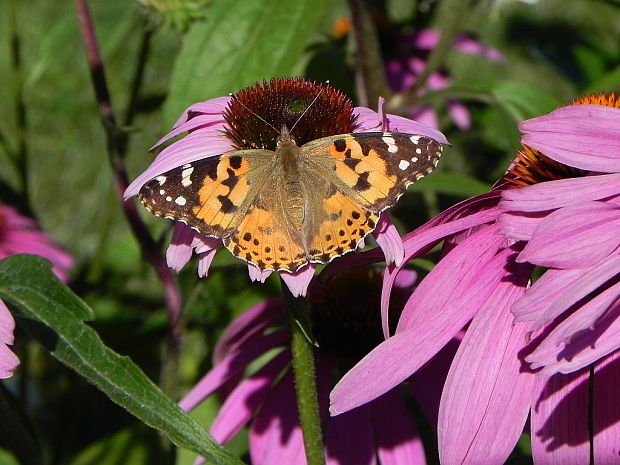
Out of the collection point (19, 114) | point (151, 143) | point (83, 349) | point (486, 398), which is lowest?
point (151, 143)

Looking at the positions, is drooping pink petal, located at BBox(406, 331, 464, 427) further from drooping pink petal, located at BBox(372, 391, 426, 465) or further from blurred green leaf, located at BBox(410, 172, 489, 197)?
blurred green leaf, located at BBox(410, 172, 489, 197)

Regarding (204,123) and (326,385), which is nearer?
(204,123)

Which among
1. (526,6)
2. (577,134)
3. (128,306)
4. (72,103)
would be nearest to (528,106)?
(577,134)

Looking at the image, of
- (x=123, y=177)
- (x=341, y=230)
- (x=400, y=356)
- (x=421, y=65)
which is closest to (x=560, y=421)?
(x=400, y=356)

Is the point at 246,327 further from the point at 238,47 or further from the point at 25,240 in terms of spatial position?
the point at 25,240

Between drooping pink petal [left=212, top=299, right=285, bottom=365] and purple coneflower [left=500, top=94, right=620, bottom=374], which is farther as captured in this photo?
drooping pink petal [left=212, top=299, right=285, bottom=365]

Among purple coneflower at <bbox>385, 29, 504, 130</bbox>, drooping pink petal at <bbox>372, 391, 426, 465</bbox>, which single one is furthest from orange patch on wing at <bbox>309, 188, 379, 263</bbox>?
purple coneflower at <bbox>385, 29, 504, 130</bbox>

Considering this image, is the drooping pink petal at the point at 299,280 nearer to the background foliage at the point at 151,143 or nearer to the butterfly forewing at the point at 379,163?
the butterfly forewing at the point at 379,163
